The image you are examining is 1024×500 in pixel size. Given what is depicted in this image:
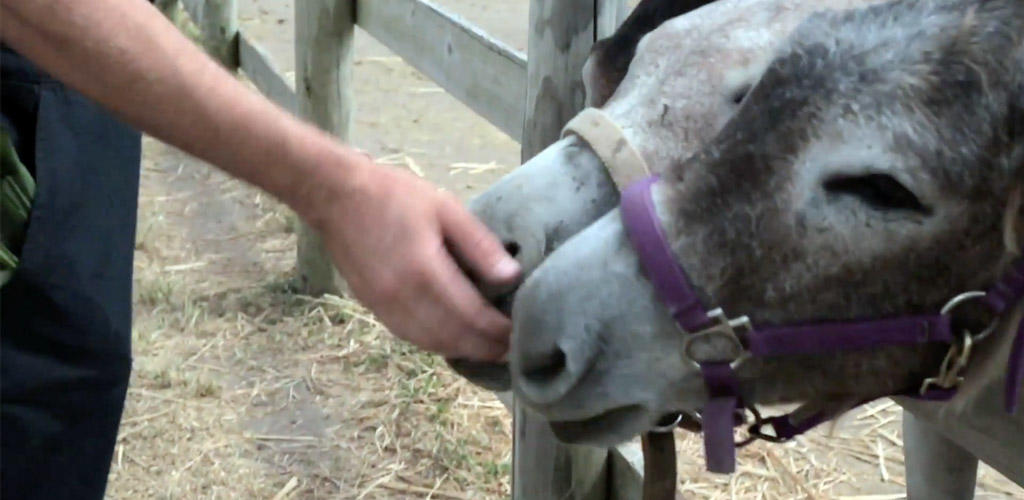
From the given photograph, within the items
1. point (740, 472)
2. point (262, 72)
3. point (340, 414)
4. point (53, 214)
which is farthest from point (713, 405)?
point (262, 72)

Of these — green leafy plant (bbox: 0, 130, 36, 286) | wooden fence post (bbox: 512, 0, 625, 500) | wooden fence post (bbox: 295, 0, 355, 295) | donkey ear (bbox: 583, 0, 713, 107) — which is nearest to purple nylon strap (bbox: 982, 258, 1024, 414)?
donkey ear (bbox: 583, 0, 713, 107)

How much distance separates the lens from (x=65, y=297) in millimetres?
1784

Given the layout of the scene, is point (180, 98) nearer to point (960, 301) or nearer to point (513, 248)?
point (513, 248)

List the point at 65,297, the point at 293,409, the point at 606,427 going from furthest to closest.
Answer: the point at 293,409, the point at 65,297, the point at 606,427

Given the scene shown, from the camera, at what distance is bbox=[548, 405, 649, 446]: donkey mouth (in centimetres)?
143

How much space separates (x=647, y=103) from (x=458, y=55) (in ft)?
4.34

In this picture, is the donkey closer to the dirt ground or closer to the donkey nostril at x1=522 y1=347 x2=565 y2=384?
the donkey nostril at x1=522 y1=347 x2=565 y2=384

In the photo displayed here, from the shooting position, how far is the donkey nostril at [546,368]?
1360 mm

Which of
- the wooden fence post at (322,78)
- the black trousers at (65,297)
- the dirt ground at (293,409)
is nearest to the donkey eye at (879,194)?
the black trousers at (65,297)

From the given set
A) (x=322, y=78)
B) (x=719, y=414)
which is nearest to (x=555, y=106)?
(x=719, y=414)

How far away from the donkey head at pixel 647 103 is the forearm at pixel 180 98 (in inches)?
10.6

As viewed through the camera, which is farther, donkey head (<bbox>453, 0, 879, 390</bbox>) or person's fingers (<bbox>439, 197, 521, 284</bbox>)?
donkey head (<bbox>453, 0, 879, 390</bbox>)

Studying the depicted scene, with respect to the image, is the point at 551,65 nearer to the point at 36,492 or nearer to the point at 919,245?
the point at 919,245

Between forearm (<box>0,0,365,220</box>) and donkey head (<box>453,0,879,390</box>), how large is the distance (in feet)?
0.89
